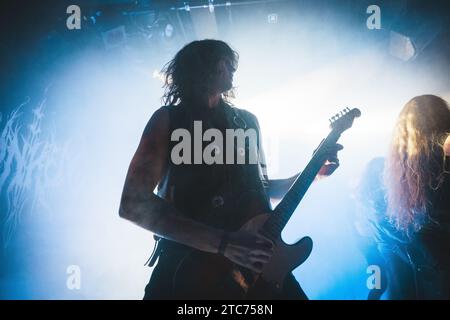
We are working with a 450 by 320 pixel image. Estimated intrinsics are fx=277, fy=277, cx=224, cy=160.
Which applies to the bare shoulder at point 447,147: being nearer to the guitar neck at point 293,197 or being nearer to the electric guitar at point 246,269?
the guitar neck at point 293,197

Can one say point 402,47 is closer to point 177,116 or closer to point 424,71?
point 424,71

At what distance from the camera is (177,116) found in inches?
50.0

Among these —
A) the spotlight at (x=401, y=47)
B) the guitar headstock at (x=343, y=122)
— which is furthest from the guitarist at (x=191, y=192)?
the spotlight at (x=401, y=47)

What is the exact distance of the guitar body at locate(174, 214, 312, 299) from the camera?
1.04 m

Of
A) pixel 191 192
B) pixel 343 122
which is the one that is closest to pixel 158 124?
pixel 191 192

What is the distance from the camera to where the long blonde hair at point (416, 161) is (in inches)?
71.5

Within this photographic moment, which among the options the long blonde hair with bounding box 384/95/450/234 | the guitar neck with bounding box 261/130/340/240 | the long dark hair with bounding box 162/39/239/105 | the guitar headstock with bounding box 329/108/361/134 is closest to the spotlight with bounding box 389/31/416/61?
the long blonde hair with bounding box 384/95/450/234

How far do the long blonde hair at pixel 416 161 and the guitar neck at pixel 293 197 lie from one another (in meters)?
0.84

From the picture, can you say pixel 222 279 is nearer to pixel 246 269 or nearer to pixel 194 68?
pixel 246 269

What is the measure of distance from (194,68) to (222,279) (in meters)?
1.11

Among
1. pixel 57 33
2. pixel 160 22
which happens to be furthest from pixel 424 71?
pixel 57 33

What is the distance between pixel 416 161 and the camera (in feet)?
6.31
